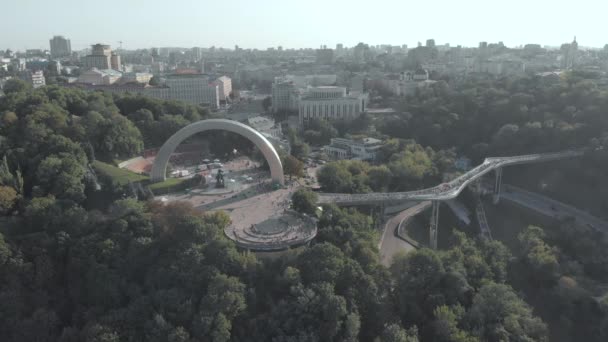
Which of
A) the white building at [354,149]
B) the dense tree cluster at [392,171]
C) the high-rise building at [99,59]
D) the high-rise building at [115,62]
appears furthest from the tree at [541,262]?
the high-rise building at [115,62]

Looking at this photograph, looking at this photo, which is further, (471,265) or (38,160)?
(38,160)

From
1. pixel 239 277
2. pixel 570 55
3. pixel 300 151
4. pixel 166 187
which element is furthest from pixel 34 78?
pixel 570 55

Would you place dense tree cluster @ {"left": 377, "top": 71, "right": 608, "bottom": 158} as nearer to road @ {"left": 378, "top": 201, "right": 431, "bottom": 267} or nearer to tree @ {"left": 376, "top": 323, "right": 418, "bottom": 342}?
road @ {"left": 378, "top": 201, "right": 431, "bottom": 267}

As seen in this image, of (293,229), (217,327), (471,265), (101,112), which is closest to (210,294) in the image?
(217,327)

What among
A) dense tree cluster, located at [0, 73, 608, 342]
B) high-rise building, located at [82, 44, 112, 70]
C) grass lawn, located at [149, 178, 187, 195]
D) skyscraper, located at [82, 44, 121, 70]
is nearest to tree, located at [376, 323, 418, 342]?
dense tree cluster, located at [0, 73, 608, 342]

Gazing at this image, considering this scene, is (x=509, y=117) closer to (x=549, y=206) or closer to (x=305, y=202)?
(x=549, y=206)

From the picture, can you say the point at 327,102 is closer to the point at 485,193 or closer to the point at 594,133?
the point at 485,193
